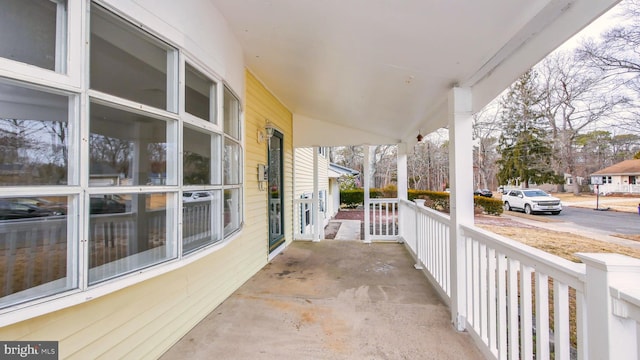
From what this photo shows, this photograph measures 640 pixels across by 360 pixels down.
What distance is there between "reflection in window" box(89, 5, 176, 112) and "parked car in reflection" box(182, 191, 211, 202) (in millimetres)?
664

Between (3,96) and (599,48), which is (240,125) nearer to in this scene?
(3,96)

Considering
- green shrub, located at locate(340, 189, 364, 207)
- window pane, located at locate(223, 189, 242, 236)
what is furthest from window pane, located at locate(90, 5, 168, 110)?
green shrub, located at locate(340, 189, 364, 207)

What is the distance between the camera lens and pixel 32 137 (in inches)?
50.0

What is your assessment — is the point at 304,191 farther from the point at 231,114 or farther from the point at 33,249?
the point at 33,249

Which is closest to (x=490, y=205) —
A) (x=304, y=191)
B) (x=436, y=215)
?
(x=436, y=215)

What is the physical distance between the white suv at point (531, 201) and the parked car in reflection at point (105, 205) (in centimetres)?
299

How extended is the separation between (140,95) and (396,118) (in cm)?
376

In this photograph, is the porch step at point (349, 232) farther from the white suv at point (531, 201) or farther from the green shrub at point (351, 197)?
the green shrub at point (351, 197)

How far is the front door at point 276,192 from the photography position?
5000 millimetres

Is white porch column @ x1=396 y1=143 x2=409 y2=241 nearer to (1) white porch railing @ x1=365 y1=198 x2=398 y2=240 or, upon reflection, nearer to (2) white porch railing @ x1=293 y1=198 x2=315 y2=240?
(1) white porch railing @ x1=365 y1=198 x2=398 y2=240

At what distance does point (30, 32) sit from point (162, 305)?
77.2 inches

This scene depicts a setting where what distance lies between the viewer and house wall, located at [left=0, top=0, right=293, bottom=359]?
59.1 inches

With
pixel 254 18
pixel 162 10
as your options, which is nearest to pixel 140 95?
pixel 162 10

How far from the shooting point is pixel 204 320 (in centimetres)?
266
